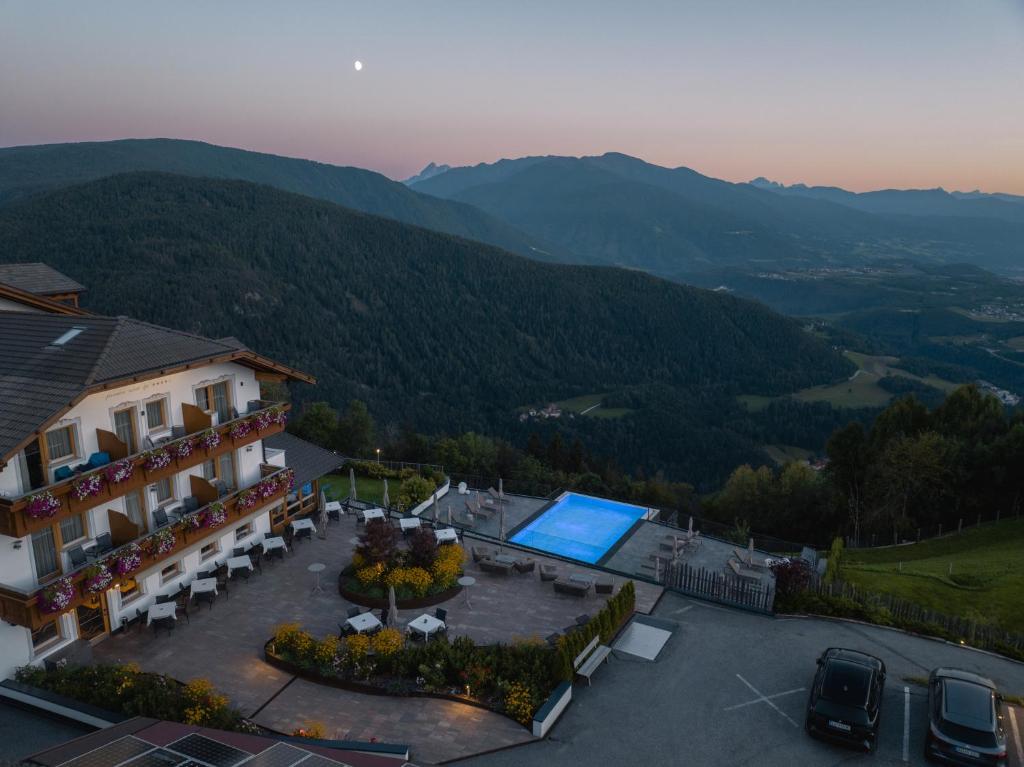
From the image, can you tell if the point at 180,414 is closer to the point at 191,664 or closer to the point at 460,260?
the point at 191,664

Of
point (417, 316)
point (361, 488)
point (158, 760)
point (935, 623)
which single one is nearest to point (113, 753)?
point (158, 760)

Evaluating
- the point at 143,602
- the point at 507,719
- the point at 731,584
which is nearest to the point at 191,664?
the point at 143,602

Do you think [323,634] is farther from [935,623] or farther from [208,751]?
[935,623]

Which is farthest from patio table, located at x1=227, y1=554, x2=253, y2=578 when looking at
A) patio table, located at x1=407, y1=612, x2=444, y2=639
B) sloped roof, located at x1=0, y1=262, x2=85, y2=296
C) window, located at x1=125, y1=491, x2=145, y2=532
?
sloped roof, located at x1=0, y1=262, x2=85, y2=296

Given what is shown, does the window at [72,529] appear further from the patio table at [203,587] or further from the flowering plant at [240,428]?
the flowering plant at [240,428]

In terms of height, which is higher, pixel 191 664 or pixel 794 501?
pixel 191 664

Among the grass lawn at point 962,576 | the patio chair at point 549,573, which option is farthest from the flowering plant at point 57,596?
the grass lawn at point 962,576
